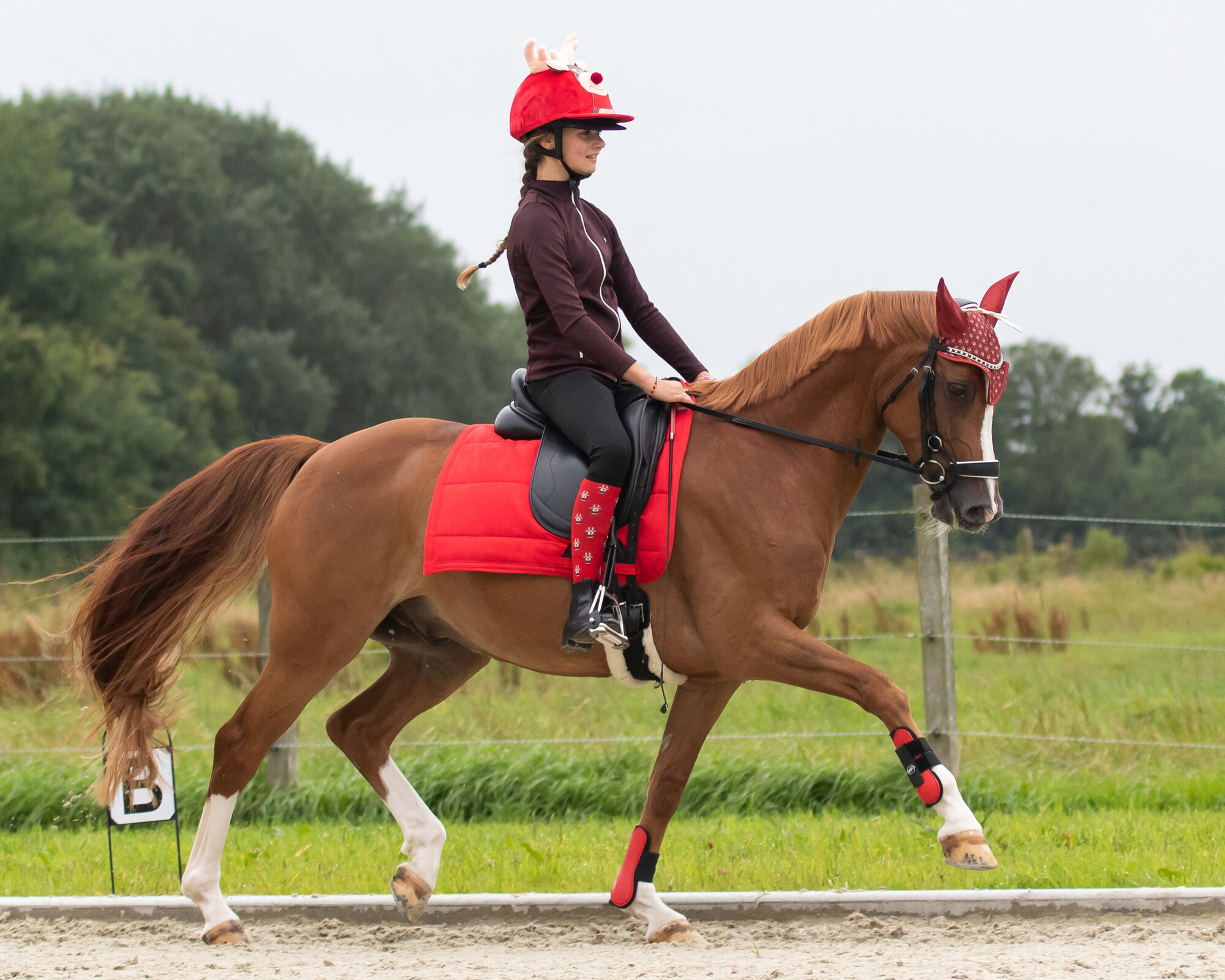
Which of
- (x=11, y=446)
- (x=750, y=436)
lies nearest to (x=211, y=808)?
(x=750, y=436)

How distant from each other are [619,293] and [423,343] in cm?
3641

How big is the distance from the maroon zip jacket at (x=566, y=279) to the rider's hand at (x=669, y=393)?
0.14 m

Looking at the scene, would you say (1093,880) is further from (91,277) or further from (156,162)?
(156,162)

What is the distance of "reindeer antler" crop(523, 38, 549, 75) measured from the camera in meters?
4.35

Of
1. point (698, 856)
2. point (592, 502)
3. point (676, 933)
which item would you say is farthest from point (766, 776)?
point (592, 502)

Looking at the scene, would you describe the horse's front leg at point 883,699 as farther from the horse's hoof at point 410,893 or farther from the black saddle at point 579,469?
the horse's hoof at point 410,893

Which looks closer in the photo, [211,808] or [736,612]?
[736,612]

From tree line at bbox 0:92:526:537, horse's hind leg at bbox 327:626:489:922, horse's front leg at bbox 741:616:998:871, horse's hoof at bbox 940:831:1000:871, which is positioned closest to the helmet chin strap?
horse's front leg at bbox 741:616:998:871

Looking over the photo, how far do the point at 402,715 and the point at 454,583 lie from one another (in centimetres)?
82

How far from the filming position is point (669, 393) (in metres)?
4.24

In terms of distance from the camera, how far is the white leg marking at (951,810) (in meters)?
3.64

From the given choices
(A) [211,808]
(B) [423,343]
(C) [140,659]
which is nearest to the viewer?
(A) [211,808]

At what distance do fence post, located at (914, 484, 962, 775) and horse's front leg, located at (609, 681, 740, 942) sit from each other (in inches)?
92.9

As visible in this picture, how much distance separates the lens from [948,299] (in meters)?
3.92
